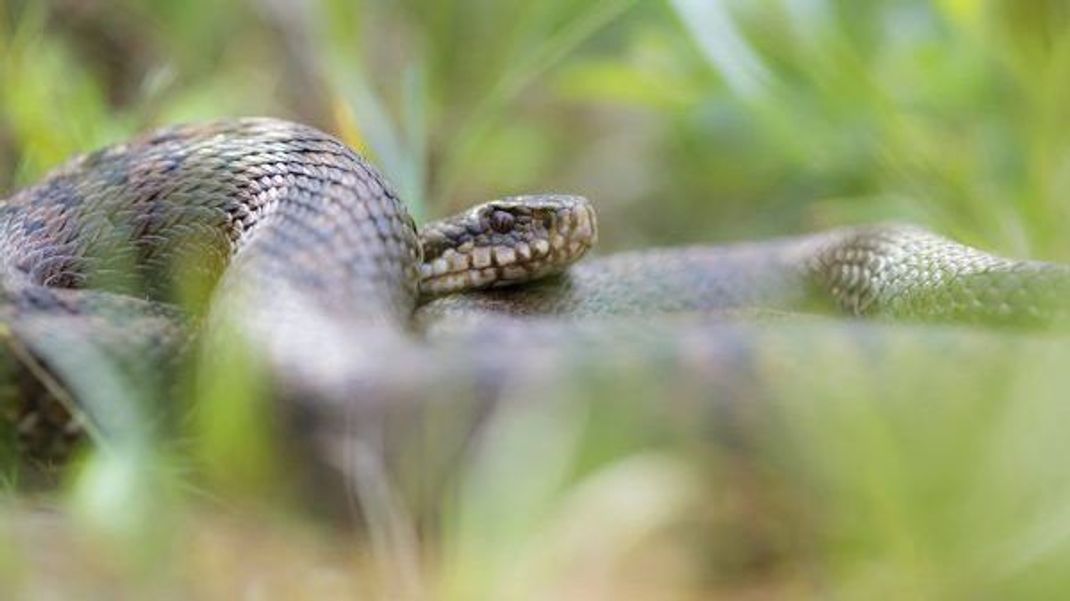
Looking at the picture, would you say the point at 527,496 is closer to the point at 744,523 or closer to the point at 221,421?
the point at 744,523

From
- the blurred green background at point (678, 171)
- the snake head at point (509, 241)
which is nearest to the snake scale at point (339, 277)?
the snake head at point (509, 241)

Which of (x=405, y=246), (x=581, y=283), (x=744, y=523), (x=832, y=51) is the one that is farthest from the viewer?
(x=832, y=51)

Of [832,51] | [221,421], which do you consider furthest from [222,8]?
[221,421]

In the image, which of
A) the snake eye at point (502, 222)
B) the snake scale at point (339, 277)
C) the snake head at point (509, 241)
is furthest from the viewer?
the snake eye at point (502, 222)

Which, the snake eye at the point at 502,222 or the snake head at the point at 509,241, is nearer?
the snake head at the point at 509,241

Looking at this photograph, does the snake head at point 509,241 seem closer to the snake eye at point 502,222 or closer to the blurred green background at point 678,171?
the snake eye at point 502,222

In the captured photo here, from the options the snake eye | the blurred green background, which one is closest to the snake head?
the snake eye

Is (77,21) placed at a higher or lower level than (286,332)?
higher

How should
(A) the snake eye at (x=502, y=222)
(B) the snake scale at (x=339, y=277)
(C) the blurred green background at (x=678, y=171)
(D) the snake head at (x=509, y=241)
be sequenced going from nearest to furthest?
(C) the blurred green background at (x=678, y=171)
(B) the snake scale at (x=339, y=277)
(D) the snake head at (x=509, y=241)
(A) the snake eye at (x=502, y=222)

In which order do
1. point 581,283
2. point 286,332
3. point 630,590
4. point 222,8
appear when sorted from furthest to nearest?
point 222,8
point 581,283
point 286,332
point 630,590
